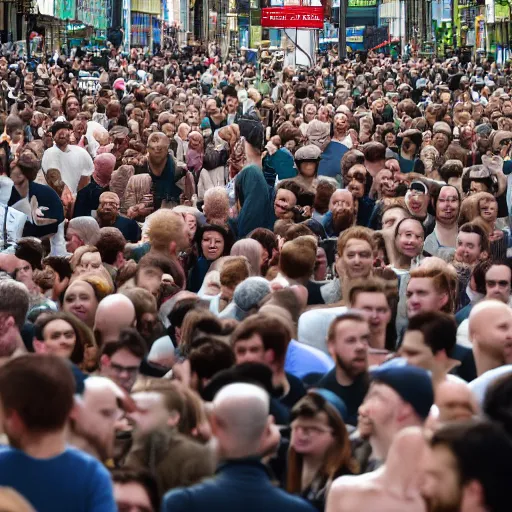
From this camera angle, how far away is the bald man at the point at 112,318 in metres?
7.80

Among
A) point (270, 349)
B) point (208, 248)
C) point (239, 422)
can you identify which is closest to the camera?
point (239, 422)

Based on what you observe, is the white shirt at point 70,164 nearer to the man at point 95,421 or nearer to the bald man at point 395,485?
the man at point 95,421

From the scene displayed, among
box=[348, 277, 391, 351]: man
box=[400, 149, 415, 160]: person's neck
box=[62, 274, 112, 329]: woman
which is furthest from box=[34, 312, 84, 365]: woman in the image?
box=[400, 149, 415, 160]: person's neck

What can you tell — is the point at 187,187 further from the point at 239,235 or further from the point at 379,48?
the point at 379,48

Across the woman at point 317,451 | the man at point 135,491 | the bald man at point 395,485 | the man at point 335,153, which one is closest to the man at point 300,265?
the woman at point 317,451

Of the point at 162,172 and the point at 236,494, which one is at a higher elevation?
the point at 162,172

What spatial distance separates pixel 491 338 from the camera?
23.4ft

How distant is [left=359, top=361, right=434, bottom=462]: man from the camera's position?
555 centimetres

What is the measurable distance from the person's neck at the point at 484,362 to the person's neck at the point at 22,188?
558cm

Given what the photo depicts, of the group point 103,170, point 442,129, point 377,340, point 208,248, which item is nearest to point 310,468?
point 377,340

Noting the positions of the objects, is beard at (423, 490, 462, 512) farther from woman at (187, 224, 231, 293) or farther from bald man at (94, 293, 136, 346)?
woman at (187, 224, 231, 293)

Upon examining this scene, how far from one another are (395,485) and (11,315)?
2.97 meters

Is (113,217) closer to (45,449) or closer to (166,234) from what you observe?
(166,234)

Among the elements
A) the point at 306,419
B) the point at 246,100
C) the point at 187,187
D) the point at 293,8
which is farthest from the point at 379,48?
the point at 306,419
